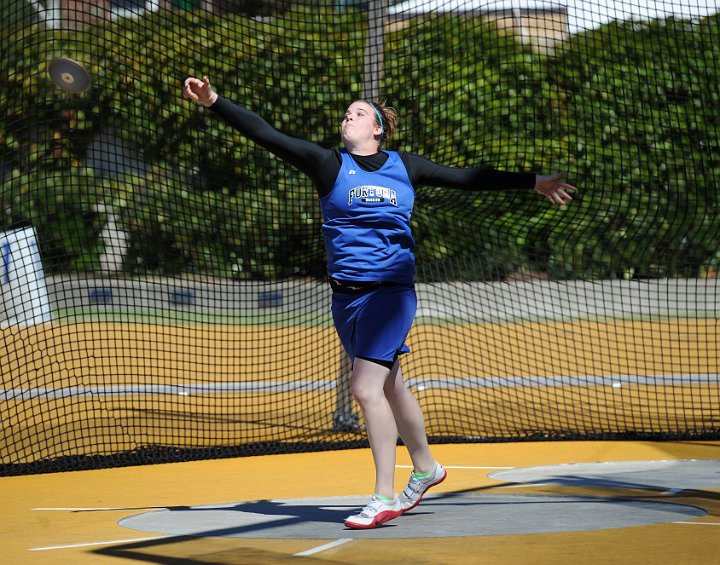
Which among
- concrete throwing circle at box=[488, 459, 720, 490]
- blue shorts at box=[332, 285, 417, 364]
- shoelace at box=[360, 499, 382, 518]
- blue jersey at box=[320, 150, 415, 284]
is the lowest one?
concrete throwing circle at box=[488, 459, 720, 490]

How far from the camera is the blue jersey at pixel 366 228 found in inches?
200

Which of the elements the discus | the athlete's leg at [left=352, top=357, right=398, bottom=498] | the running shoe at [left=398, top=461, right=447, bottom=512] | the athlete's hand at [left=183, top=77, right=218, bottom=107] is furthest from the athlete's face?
the discus

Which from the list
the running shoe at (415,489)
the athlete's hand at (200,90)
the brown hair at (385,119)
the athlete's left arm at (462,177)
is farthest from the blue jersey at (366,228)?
the running shoe at (415,489)

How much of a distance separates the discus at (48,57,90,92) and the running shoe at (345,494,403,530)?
3311mm

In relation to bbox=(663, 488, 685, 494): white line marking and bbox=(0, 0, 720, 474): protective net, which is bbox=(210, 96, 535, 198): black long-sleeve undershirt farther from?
bbox=(0, 0, 720, 474): protective net

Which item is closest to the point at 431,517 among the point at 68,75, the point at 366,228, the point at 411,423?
the point at 411,423

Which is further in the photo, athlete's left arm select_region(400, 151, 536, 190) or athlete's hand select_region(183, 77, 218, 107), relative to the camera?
athlete's left arm select_region(400, 151, 536, 190)

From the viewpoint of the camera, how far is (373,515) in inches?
192

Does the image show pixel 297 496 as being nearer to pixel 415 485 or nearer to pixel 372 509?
pixel 415 485

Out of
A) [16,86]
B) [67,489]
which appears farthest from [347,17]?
[67,489]

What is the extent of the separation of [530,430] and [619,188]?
230 centimetres

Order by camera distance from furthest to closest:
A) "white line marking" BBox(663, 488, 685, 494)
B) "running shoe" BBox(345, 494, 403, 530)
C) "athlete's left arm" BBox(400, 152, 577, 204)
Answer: "white line marking" BBox(663, 488, 685, 494) < "athlete's left arm" BBox(400, 152, 577, 204) < "running shoe" BBox(345, 494, 403, 530)

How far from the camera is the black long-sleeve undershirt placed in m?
4.99

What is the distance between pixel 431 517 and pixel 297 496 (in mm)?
1289
